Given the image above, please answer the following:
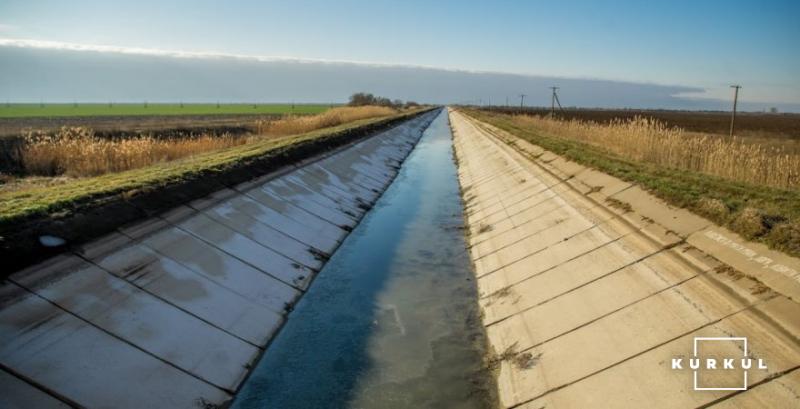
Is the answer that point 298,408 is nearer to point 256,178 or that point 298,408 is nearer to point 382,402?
point 382,402

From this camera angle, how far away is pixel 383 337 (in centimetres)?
966

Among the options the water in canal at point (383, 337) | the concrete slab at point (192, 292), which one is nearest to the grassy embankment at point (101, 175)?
Result: the concrete slab at point (192, 292)

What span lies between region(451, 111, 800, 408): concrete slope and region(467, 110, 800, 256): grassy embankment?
35cm

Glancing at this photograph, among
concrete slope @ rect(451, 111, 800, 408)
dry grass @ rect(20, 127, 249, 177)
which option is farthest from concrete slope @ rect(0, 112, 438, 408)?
dry grass @ rect(20, 127, 249, 177)

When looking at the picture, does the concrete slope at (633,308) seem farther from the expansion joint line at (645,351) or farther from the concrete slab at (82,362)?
the concrete slab at (82,362)

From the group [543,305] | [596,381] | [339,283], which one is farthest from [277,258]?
[596,381]

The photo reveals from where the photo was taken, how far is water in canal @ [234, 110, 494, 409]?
25.4ft

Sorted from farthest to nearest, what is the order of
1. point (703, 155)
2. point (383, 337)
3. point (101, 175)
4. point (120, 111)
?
point (120, 111) < point (703, 155) < point (101, 175) < point (383, 337)

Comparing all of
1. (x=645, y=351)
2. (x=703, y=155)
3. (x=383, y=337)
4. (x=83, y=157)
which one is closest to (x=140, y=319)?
(x=383, y=337)

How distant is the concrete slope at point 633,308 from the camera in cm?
569

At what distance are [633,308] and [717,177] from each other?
325 inches

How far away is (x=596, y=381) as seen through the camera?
653 centimetres

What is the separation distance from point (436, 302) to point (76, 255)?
6.45m

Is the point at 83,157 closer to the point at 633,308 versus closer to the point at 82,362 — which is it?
the point at 82,362
